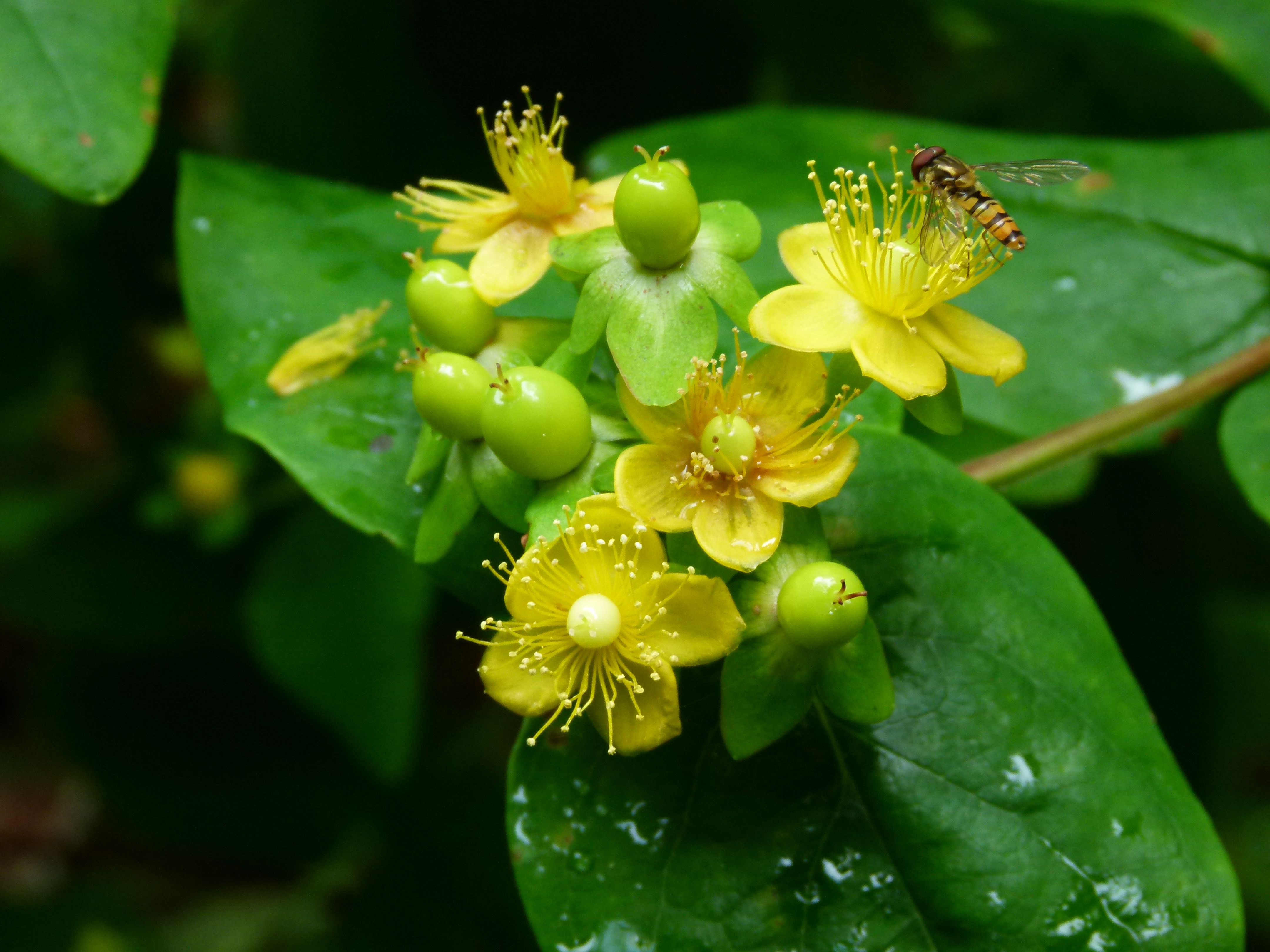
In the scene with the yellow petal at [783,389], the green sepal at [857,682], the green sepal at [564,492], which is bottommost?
the green sepal at [857,682]

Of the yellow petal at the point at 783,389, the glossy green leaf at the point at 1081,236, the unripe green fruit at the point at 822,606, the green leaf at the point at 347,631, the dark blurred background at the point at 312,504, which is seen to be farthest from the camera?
the dark blurred background at the point at 312,504

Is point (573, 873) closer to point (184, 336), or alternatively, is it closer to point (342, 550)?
point (342, 550)

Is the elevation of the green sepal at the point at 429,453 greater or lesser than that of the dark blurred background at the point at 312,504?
greater

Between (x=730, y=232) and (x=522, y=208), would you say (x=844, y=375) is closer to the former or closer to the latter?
(x=730, y=232)

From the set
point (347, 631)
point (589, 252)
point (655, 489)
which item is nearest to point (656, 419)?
point (655, 489)

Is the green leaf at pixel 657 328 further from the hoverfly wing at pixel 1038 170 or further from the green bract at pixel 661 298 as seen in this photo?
the hoverfly wing at pixel 1038 170

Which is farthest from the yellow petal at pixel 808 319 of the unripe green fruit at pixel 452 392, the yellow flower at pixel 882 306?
the unripe green fruit at pixel 452 392

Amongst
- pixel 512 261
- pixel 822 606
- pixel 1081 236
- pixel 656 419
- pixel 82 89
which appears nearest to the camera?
pixel 822 606
